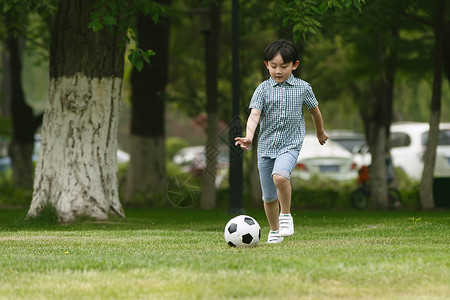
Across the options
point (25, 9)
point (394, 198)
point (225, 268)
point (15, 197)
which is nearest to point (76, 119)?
point (25, 9)

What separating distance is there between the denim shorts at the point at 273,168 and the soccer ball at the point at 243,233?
462 millimetres

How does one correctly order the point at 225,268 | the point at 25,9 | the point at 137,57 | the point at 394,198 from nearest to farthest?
the point at 225,268 → the point at 137,57 → the point at 25,9 → the point at 394,198

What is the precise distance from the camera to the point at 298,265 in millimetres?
6871

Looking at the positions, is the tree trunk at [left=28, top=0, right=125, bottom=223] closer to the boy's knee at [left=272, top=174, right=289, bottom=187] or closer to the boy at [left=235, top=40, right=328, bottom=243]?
the boy at [left=235, top=40, right=328, bottom=243]

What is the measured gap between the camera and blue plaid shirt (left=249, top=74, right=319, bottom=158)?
348 inches

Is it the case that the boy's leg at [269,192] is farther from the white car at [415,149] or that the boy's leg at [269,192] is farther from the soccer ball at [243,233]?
the white car at [415,149]

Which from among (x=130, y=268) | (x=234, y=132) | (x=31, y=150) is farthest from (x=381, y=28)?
(x=130, y=268)

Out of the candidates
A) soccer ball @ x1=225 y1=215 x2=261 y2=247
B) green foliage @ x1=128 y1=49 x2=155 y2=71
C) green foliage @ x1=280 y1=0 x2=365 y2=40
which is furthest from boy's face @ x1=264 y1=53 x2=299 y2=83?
green foliage @ x1=128 y1=49 x2=155 y2=71

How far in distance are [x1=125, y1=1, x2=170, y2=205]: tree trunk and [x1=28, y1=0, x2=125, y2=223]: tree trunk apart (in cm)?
758

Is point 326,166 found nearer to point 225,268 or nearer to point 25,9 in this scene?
point 25,9

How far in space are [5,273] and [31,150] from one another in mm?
18274

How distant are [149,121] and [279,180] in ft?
43.8

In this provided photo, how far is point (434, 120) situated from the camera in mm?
18641

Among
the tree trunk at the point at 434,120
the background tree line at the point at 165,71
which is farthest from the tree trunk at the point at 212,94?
the tree trunk at the point at 434,120
